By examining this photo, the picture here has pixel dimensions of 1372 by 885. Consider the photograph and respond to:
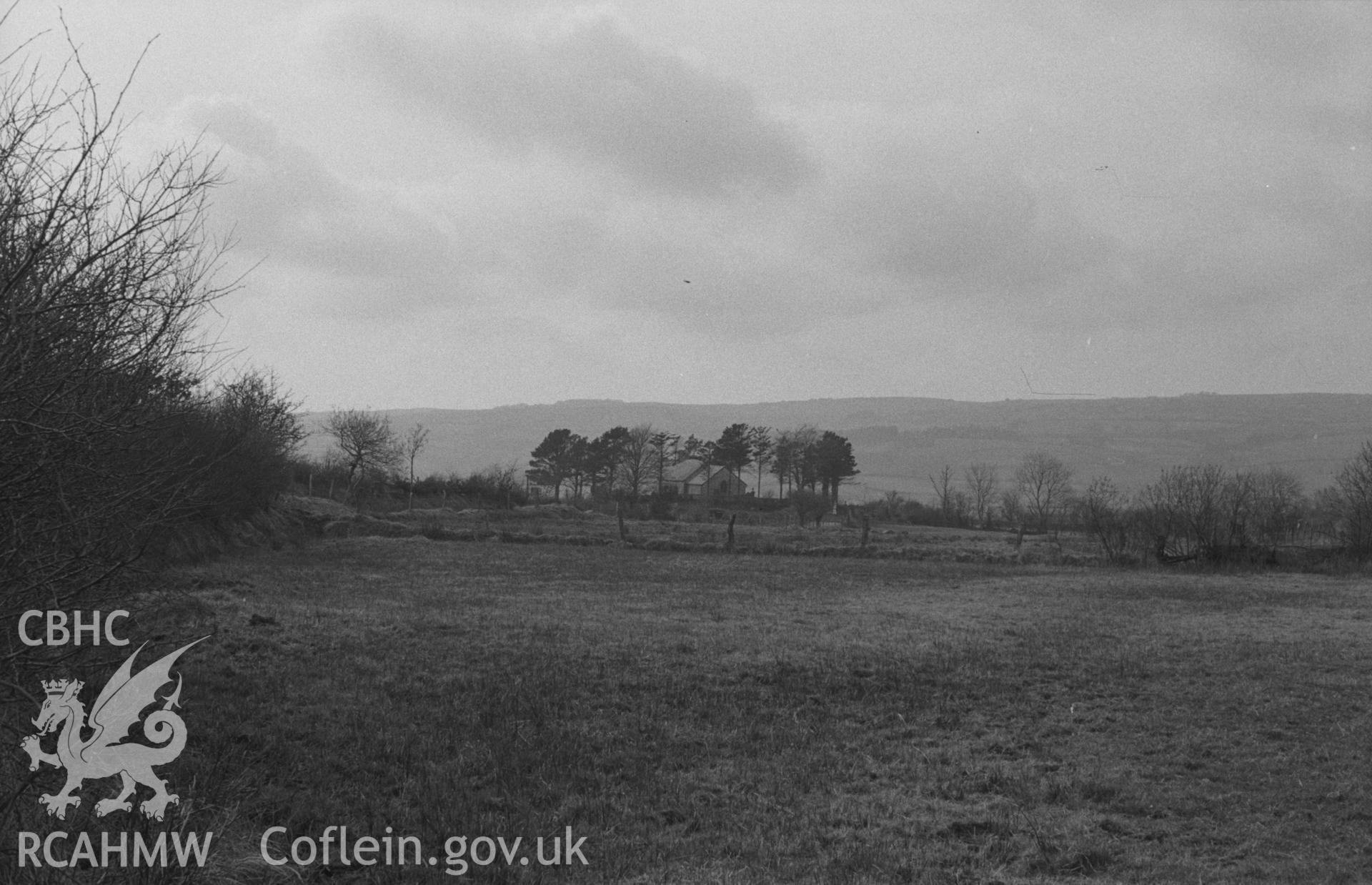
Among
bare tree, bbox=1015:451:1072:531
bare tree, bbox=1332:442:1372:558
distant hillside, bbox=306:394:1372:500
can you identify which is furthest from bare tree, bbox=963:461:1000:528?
bare tree, bbox=1332:442:1372:558

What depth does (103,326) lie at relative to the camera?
599 centimetres

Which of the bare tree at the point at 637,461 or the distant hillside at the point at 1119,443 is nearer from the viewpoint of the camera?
the bare tree at the point at 637,461

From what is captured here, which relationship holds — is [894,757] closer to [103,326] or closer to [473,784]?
[473,784]

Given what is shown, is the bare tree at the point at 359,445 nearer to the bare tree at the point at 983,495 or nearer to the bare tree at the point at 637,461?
the bare tree at the point at 637,461

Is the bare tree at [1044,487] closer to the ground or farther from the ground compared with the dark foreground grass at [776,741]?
farther from the ground

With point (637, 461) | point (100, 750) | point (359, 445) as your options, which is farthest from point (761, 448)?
point (100, 750)

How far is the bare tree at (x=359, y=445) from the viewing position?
64688mm

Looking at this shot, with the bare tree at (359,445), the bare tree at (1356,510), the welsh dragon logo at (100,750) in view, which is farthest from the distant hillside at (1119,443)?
the welsh dragon logo at (100,750)

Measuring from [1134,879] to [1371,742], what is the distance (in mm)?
5822

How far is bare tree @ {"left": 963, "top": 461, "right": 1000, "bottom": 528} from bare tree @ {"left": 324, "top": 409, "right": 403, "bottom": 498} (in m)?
46.5

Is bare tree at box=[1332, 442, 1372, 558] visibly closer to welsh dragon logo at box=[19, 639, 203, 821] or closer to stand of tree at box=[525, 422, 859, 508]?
welsh dragon logo at box=[19, 639, 203, 821]

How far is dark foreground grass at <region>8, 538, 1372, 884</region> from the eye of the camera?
22.5 feet

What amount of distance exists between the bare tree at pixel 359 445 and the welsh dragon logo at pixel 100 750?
2302 inches

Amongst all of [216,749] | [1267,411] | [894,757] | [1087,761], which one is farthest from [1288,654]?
[1267,411]
